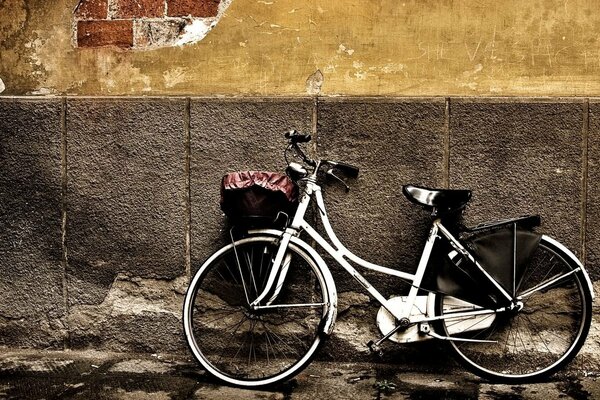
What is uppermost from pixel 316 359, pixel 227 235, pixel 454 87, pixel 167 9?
pixel 167 9

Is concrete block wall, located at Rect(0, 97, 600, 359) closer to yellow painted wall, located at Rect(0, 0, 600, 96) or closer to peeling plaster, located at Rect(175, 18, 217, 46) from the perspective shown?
yellow painted wall, located at Rect(0, 0, 600, 96)

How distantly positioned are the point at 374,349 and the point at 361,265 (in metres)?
0.48

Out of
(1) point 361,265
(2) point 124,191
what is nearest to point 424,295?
(1) point 361,265

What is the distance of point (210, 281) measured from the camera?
15.5 ft

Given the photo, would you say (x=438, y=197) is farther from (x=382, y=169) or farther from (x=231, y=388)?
(x=231, y=388)

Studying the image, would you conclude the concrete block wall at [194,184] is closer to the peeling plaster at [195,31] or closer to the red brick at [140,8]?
the peeling plaster at [195,31]

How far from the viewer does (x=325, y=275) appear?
14.0 feet

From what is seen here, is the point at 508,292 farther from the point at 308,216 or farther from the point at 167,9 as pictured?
the point at 167,9

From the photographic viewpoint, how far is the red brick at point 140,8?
187 inches

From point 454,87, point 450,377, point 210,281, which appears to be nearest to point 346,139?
point 454,87

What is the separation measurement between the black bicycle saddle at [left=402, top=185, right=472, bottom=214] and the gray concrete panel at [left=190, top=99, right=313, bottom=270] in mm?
782

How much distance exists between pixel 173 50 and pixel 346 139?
120cm

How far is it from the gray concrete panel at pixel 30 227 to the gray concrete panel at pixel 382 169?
173 cm

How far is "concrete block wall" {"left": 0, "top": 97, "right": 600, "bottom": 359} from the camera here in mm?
4461
